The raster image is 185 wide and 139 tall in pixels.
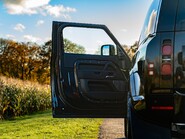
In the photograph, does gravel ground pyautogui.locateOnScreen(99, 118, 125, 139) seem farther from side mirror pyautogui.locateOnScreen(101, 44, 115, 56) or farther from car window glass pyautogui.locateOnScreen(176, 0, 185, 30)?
car window glass pyautogui.locateOnScreen(176, 0, 185, 30)

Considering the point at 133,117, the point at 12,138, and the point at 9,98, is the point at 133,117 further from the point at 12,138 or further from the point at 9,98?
the point at 9,98

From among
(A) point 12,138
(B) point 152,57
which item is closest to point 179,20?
(B) point 152,57

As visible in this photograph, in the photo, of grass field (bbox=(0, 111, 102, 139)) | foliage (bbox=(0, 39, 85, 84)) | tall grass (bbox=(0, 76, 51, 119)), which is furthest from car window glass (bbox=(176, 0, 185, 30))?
foliage (bbox=(0, 39, 85, 84))

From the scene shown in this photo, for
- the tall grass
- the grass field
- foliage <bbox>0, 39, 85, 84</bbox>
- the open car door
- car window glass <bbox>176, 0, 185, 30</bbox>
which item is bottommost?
the grass field

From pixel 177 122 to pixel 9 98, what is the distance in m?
12.5

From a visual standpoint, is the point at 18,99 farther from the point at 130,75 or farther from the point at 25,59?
the point at 25,59

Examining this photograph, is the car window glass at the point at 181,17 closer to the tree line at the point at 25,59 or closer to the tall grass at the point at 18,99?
the tall grass at the point at 18,99

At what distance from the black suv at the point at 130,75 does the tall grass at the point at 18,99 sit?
831 centimetres

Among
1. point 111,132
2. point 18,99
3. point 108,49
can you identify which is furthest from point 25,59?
point 108,49

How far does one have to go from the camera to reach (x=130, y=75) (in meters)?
4.84

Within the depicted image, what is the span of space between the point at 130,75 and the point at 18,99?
11634mm

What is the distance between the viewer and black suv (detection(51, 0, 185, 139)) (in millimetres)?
3783

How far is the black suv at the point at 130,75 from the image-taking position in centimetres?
378

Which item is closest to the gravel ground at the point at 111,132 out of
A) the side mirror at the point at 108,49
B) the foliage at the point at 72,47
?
the foliage at the point at 72,47
